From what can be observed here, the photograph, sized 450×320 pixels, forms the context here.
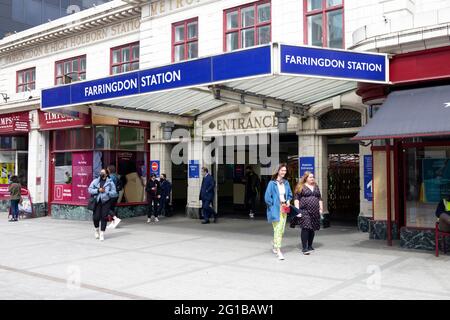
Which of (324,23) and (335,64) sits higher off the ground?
(324,23)

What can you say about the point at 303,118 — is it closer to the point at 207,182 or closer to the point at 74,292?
the point at 207,182

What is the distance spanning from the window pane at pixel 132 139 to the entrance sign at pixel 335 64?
364 inches

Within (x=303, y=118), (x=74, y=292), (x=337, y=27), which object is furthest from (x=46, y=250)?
(x=337, y=27)

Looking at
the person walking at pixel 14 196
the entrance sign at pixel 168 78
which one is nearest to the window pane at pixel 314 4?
the entrance sign at pixel 168 78

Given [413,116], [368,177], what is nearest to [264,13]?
[368,177]

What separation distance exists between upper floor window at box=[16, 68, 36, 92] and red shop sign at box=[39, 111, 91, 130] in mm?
4863

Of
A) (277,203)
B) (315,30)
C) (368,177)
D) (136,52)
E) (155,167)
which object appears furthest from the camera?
(136,52)

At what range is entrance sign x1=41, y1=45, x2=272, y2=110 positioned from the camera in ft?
29.2

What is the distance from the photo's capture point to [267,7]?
14555mm

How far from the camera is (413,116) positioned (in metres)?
8.76

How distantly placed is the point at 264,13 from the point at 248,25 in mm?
626

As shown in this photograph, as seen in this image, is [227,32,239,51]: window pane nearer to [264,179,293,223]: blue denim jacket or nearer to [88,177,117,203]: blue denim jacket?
[88,177,117,203]: blue denim jacket

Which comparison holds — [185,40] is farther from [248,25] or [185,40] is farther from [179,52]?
[248,25]

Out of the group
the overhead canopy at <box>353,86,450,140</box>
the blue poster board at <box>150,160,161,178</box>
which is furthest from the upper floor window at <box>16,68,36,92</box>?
the overhead canopy at <box>353,86,450,140</box>
